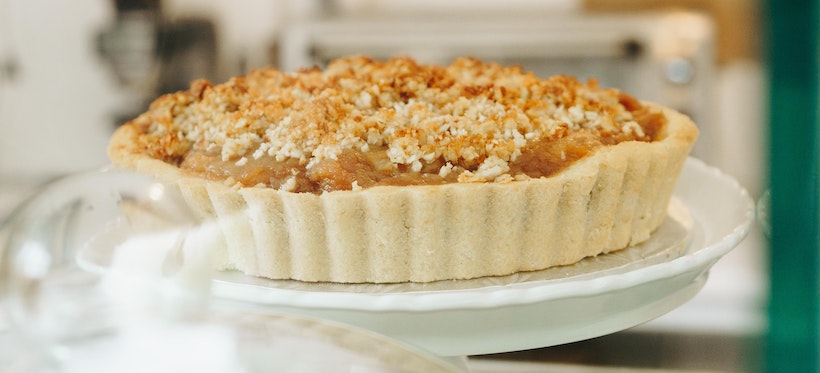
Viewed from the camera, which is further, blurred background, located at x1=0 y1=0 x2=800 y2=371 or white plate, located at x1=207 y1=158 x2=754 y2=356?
blurred background, located at x1=0 y1=0 x2=800 y2=371

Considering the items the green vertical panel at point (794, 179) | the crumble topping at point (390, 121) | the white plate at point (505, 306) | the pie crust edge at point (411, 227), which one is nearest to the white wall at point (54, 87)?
the crumble topping at point (390, 121)

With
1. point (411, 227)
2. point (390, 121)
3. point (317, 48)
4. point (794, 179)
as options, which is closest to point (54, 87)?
point (317, 48)

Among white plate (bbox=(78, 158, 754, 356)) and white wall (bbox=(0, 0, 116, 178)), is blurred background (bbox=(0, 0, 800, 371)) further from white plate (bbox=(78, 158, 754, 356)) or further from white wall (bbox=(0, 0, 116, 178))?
white plate (bbox=(78, 158, 754, 356))

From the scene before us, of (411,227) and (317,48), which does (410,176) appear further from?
(317,48)

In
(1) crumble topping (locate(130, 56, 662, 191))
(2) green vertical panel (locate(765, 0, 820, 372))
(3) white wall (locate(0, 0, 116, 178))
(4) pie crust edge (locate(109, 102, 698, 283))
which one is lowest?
(3) white wall (locate(0, 0, 116, 178))

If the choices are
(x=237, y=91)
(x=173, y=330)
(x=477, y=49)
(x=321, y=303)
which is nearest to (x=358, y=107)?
(x=237, y=91)

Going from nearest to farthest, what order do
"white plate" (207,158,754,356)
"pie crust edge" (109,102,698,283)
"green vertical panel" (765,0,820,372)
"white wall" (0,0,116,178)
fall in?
"green vertical panel" (765,0,820,372) → "white plate" (207,158,754,356) → "pie crust edge" (109,102,698,283) → "white wall" (0,0,116,178)

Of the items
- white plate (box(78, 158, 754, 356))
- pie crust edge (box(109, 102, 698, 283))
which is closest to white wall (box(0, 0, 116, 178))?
pie crust edge (box(109, 102, 698, 283))
